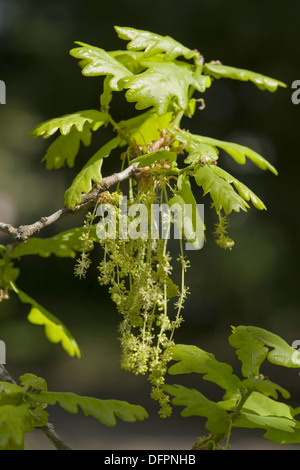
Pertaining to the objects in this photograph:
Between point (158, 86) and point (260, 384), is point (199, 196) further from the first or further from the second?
point (260, 384)

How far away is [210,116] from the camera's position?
17.3 ft

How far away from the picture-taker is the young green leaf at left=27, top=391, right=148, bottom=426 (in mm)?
770

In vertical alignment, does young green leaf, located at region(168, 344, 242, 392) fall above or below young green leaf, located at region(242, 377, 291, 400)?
above

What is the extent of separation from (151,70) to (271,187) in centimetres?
433

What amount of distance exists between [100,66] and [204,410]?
0.60 m

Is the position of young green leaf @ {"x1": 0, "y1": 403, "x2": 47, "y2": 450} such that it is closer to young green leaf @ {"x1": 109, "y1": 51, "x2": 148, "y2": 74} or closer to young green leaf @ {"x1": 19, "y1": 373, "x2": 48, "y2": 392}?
young green leaf @ {"x1": 19, "y1": 373, "x2": 48, "y2": 392}

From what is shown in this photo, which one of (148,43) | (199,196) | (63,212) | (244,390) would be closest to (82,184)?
(63,212)

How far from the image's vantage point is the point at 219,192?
2.73ft

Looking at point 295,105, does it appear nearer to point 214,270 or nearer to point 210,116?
point 210,116

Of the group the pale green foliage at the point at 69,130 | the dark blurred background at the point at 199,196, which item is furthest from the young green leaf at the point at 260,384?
the dark blurred background at the point at 199,196

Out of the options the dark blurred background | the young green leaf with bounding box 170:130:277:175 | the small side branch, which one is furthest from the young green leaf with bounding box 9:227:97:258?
the dark blurred background

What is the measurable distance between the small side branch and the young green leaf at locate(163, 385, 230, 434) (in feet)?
1.10

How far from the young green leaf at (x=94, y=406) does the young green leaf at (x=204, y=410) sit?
0.07 m

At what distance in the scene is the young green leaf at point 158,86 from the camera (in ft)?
2.93
